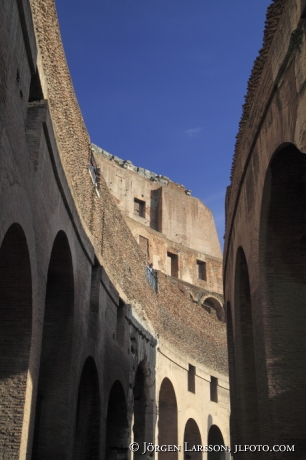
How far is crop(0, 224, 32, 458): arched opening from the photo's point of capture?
21.1 feet

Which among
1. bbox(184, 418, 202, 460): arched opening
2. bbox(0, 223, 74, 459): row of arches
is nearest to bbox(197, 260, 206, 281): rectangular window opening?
bbox(184, 418, 202, 460): arched opening

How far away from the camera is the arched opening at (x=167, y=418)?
52.3 ft

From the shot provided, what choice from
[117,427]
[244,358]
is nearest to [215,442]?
[117,427]

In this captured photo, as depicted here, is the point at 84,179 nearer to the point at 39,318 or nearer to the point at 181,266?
the point at 39,318

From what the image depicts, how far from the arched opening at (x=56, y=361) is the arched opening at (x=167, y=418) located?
7871 millimetres

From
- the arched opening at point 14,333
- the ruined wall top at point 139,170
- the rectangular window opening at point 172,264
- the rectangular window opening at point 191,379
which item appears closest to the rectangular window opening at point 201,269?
the rectangular window opening at point 172,264

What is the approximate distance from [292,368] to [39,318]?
3205 millimetres

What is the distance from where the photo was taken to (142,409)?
14.0m

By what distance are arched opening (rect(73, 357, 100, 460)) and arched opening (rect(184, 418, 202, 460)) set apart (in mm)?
8024

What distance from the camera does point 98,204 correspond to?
37.3ft

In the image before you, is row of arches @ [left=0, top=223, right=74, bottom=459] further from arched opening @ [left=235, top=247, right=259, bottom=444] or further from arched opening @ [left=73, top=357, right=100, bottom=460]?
arched opening @ [left=235, top=247, right=259, bottom=444]

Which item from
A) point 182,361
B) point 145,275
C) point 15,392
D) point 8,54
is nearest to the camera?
point 8,54

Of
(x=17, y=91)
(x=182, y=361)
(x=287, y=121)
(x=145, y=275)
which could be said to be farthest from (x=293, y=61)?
(x=182, y=361)

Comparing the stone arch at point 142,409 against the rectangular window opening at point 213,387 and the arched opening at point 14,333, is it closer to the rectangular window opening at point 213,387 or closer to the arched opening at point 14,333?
the rectangular window opening at point 213,387
